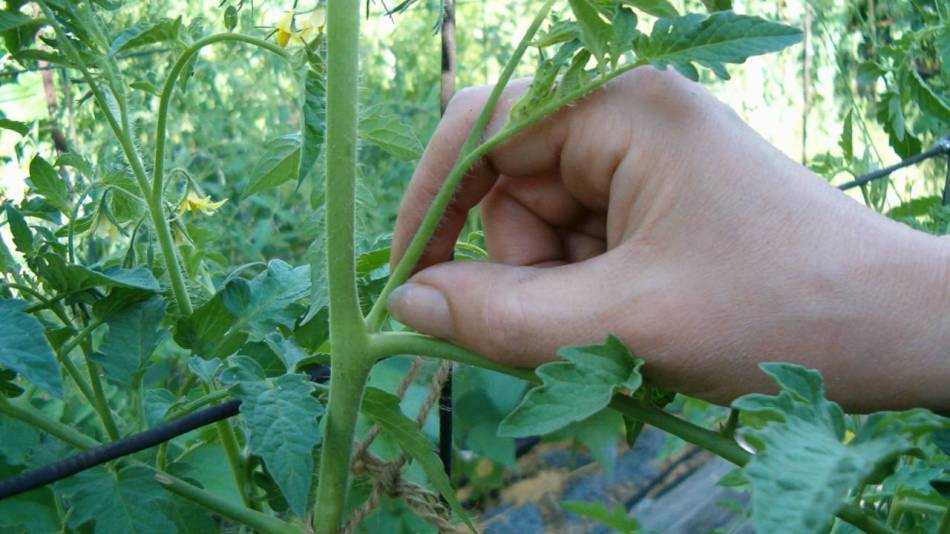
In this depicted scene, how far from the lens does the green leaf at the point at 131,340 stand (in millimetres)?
944

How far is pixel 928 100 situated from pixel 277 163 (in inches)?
34.2

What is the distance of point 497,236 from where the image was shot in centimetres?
110

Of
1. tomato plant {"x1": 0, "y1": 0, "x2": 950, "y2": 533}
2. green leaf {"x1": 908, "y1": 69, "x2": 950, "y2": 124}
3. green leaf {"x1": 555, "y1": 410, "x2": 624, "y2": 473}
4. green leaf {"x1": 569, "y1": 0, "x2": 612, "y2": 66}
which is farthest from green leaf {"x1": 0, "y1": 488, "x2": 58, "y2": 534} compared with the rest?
green leaf {"x1": 555, "y1": 410, "x2": 624, "y2": 473}

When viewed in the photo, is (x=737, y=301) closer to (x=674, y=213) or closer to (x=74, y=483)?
(x=674, y=213)

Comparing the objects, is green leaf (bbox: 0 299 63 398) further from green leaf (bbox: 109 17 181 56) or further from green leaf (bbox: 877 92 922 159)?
green leaf (bbox: 877 92 922 159)

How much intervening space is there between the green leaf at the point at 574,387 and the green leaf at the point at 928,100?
0.76m

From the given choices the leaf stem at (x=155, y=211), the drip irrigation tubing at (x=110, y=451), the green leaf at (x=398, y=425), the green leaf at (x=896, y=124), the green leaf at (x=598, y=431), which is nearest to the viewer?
the drip irrigation tubing at (x=110, y=451)

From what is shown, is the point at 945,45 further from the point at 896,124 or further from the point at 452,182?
the point at 452,182

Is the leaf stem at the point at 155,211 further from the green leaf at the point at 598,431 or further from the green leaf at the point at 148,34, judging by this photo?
the green leaf at the point at 598,431

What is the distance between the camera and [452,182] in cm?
87

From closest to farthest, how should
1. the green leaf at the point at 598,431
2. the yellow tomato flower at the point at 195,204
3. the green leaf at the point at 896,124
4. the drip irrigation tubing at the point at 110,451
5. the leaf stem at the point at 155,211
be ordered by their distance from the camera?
1. the drip irrigation tubing at the point at 110,451
2. the leaf stem at the point at 155,211
3. the yellow tomato flower at the point at 195,204
4. the green leaf at the point at 896,124
5. the green leaf at the point at 598,431

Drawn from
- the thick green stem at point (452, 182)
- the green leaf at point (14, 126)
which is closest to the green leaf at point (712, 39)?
the thick green stem at point (452, 182)

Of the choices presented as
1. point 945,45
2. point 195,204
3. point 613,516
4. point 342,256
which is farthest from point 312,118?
point 945,45

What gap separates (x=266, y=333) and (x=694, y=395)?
41 cm
